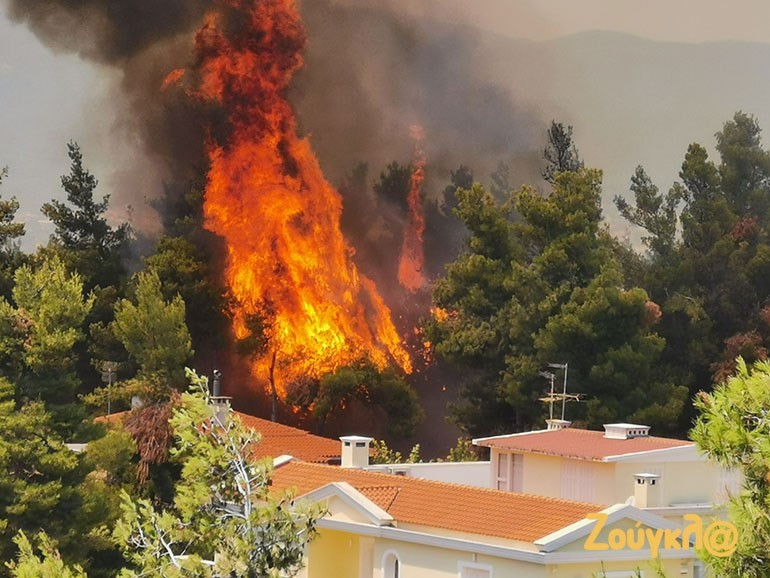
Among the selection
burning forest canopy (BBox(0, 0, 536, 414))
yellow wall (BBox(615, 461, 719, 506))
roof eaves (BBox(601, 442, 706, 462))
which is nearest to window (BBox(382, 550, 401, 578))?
roof eaves (BBox(601, 442, 706, 462))

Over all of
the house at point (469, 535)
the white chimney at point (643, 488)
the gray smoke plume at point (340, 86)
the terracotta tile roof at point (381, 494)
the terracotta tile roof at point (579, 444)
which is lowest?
the house at point (469, 535)

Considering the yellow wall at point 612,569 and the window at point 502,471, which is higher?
the window at point 502,471

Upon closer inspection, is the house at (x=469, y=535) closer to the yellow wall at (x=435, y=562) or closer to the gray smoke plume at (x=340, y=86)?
the yellow wall at (x=435, y=562)

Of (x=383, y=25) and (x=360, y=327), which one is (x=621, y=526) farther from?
(x=383, y=25)

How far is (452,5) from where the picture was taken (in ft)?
164

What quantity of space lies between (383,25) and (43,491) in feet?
81.7

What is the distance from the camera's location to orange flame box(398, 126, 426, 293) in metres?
48.8

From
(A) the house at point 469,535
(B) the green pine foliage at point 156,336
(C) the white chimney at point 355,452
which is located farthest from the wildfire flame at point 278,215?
(A) the house at point 469,535

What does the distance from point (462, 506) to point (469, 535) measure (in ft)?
3.67

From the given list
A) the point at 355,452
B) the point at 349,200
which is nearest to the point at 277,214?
the point at 349,200

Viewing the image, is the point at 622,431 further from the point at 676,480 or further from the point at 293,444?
the point at 293,444

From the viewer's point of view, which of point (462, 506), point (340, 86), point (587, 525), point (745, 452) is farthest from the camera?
point (340, 86)

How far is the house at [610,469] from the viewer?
92.1 feet

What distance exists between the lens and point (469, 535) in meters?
21.5
